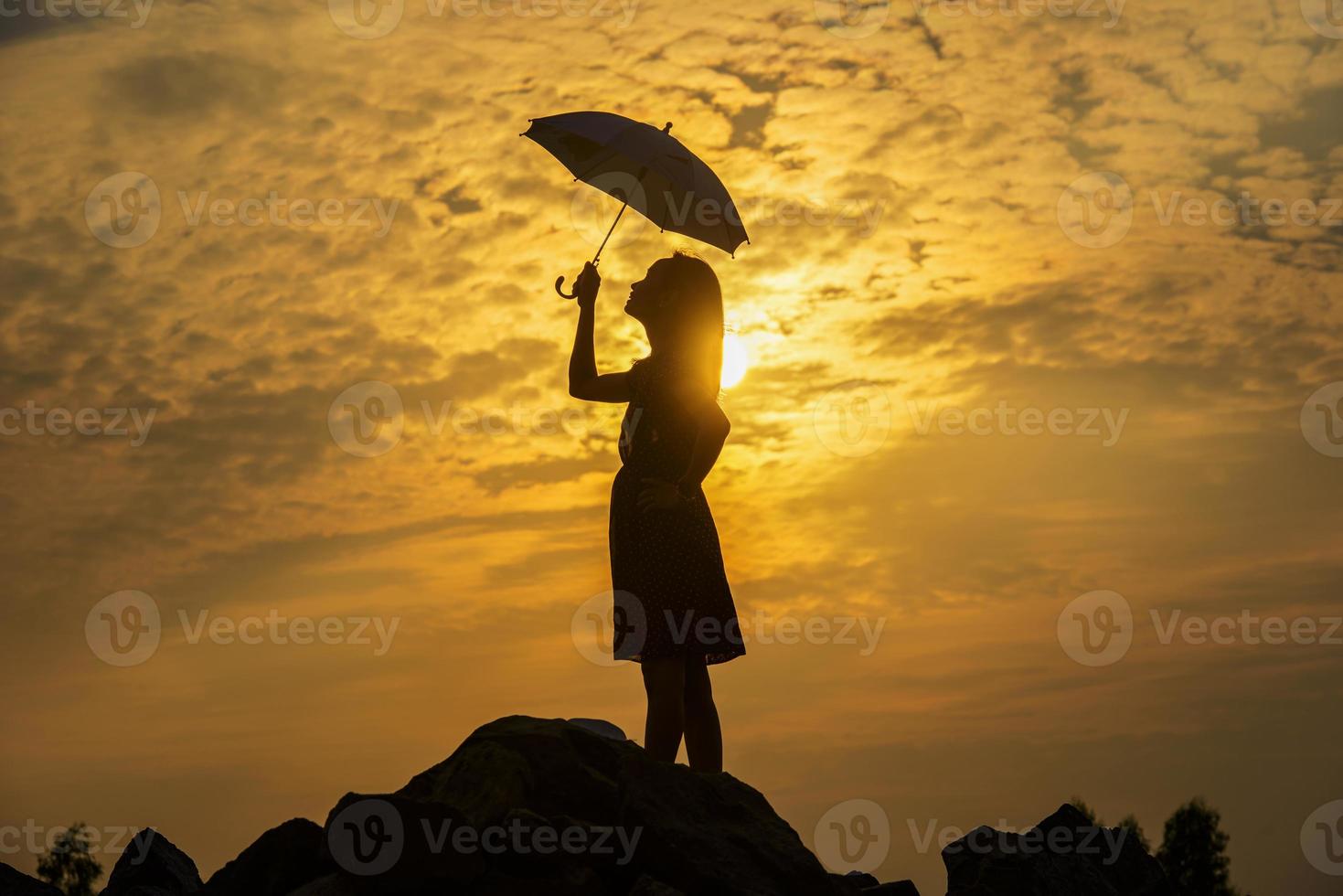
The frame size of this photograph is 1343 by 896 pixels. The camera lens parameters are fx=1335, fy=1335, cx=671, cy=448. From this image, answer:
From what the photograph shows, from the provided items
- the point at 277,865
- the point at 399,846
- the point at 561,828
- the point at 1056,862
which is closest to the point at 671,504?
the point at 561,828

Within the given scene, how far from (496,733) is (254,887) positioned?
5.31 ft

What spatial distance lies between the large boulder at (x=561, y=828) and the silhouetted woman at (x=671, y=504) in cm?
58

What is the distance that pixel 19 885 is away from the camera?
9.04 meters

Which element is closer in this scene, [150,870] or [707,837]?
[707,837]

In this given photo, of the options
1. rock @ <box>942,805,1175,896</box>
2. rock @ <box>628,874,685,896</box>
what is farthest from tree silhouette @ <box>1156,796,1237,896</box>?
rock @ <box>628,874,685,896</box>

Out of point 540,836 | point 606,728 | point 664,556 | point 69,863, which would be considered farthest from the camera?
point 69,863

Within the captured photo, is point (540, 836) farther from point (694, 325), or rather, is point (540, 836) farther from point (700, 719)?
point (694, 325)

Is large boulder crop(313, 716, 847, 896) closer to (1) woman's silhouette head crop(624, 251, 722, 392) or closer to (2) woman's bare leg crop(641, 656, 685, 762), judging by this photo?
(2) woman's bare leg crop(641, 656, 685, 762)

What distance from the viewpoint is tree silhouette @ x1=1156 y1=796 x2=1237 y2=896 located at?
24438 mm

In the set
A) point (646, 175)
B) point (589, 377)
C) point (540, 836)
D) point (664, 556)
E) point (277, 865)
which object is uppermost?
point (646, 175)

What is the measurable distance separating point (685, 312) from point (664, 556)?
1.66 meters

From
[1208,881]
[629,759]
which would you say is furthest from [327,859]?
[1208,881]

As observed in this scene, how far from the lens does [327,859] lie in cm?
739

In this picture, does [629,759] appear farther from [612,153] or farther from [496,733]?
[612,153]
